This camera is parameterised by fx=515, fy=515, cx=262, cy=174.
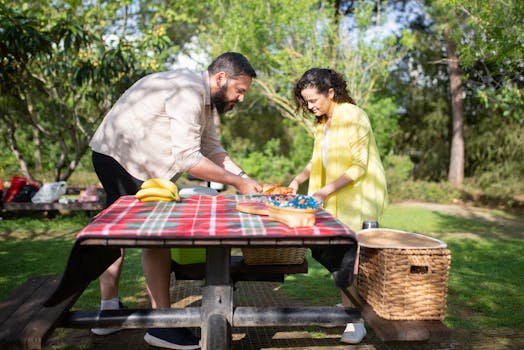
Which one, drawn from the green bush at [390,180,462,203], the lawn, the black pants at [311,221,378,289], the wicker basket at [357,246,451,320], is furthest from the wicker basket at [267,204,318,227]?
the green bush at [390,180,462,203]

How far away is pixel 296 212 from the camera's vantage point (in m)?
2.01

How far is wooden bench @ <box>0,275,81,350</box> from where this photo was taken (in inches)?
78.5

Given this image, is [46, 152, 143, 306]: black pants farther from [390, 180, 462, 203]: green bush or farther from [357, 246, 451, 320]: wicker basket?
[390, 180, 462, 203]: green bush

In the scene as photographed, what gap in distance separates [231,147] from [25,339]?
14.7 m

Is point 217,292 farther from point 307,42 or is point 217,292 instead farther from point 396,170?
point 396,170

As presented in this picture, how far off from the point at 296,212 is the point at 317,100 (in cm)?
130

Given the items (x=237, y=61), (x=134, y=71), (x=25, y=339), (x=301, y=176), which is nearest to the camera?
(x=25, y=339)

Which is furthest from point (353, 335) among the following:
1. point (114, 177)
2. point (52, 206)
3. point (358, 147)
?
point (52, 206)

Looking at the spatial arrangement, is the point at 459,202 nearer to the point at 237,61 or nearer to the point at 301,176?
the point at 301,176

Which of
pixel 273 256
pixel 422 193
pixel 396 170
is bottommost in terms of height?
pixel 422 193

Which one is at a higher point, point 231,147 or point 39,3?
point 39,3

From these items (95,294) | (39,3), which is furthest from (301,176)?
(39,3)

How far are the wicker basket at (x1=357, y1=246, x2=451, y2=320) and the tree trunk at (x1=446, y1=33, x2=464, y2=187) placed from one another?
13.7m

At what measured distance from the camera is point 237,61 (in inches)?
114
